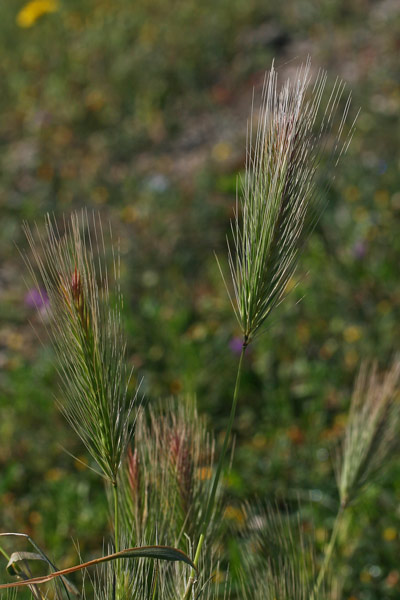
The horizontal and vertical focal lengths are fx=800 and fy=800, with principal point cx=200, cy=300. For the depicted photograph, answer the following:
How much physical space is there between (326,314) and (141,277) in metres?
0.91

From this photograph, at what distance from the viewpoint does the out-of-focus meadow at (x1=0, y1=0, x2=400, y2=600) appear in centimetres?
263

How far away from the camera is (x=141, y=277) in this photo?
367 cm

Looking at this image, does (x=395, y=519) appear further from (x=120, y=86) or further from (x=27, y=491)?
(x=120, y=86)

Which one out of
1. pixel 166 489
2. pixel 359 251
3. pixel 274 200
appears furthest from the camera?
pixel 359 251

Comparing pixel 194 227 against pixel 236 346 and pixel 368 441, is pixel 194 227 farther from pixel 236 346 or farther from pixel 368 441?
pixel 368 441

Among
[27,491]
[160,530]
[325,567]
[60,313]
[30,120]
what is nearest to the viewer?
[60,313]

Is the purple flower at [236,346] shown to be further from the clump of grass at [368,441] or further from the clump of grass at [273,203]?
the clump of grass at [273,203]

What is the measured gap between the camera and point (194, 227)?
388cm

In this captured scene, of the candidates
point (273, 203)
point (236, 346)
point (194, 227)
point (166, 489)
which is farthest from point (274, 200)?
point (194, 227)

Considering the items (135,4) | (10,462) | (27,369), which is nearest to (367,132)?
(27,369)

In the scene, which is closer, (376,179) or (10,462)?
(10,462)

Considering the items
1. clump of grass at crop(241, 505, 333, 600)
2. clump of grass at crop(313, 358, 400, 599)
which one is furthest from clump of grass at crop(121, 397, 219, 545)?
clump of grass at crop(313, 358, 400, 599)

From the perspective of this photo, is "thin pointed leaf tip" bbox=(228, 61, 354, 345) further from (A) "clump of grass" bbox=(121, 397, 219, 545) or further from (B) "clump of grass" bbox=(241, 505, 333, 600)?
(B) "clump of grass" bbox=(241, 505, 333, 600)

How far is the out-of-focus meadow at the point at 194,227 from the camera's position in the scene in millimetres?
2631
